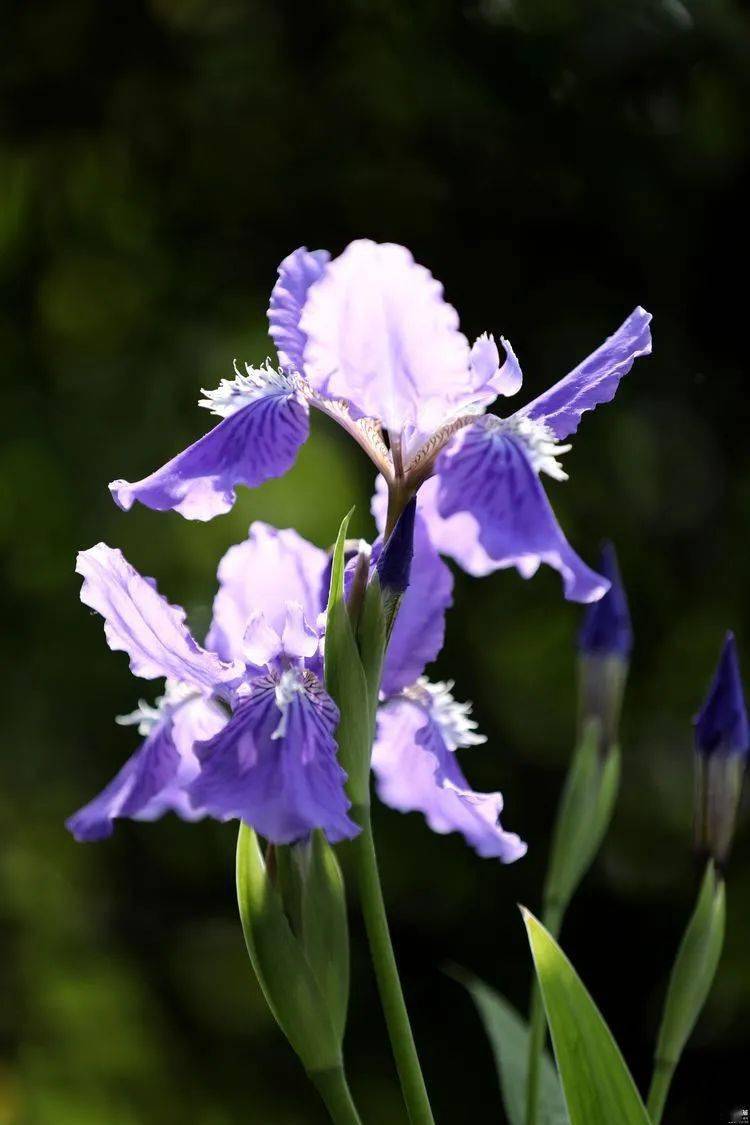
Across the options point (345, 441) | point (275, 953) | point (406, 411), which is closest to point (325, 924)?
point (275, 953)

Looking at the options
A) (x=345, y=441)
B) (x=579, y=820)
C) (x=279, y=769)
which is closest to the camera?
(x=279, y=769)

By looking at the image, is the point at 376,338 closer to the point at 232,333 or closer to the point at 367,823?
the point at 367,823

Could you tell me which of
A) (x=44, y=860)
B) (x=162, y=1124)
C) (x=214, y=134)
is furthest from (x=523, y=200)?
(x=162, y=1124)

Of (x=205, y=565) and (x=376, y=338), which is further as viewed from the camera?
(x=205, y=565)

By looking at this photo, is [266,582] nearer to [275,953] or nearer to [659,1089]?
[275,953]

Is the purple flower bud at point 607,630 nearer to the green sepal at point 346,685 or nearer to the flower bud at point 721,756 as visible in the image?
the flower bud at point 721,756

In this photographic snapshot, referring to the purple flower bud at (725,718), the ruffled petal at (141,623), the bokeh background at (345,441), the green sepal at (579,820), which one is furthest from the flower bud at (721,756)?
the bokeh background at (345,441)
